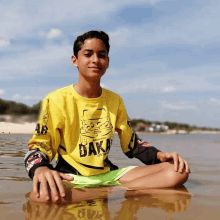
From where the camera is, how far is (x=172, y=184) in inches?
88.7

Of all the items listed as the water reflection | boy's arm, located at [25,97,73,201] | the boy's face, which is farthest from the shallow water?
the boy's face

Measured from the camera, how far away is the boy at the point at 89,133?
2.19m

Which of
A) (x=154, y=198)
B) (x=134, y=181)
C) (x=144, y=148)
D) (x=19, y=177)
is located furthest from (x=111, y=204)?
(x=19, y=177)

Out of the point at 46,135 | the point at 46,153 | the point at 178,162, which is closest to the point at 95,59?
the point at 46,135

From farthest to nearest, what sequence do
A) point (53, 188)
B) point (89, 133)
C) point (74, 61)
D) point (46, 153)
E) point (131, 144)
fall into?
point (131, 144)
point (74, 61)
point (89, 133)
point (46, 153)
point (53, 188)

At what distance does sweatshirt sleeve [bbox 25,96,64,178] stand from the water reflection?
1.09 feet

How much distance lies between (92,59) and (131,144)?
2.80 ft

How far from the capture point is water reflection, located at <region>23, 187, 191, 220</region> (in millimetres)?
1500

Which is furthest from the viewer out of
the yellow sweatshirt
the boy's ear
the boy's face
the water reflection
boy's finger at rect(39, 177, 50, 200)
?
the boy's ear

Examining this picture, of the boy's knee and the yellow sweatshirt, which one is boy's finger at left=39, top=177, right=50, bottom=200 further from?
the boy's knee

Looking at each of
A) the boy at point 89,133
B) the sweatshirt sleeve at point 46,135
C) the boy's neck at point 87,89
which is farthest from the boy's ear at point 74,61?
the sweatshirt sleeve at point 46,135

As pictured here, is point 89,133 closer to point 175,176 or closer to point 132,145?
point 132,145

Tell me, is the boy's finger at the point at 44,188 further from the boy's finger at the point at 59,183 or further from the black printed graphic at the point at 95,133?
the black printed graphic at the point at 95,133

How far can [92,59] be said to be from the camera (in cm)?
226
